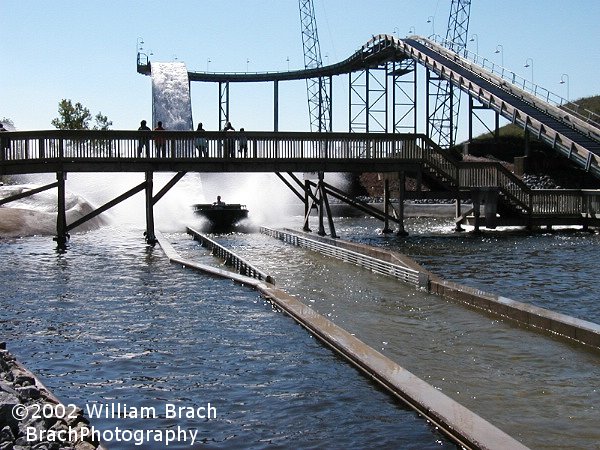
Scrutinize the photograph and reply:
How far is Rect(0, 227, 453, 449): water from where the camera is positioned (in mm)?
8352

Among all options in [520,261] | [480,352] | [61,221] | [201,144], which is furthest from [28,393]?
[201,144]

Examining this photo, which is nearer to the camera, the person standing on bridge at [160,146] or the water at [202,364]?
the water at [202,364]

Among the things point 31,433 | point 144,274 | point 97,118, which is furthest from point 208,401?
point 97,118

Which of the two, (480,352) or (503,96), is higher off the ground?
(503,96)

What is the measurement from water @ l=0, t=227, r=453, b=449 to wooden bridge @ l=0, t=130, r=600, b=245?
33.6ft

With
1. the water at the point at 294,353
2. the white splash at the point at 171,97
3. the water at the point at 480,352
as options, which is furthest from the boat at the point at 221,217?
the white splash at the point at 171,97

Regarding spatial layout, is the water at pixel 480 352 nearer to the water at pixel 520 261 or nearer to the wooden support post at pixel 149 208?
the water at pixel 520 261

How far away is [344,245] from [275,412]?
61.2 feet

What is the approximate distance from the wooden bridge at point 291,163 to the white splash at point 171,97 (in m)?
40.5

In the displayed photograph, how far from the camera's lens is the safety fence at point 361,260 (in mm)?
18484

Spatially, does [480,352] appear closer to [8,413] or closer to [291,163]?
[8,413]

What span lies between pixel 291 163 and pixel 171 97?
48.7 meters

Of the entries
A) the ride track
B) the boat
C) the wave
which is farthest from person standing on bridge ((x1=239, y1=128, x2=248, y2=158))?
the ride track

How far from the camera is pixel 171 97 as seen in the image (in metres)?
78.6
